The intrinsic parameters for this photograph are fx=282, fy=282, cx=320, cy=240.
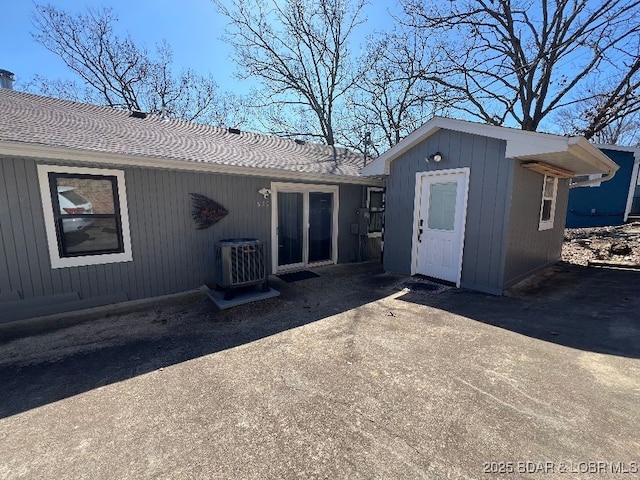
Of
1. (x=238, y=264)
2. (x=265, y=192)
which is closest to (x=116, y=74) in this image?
(x=265, y=192)

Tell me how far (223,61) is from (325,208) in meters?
10.0

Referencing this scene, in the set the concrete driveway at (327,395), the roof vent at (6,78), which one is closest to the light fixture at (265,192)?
the concrete driveway at (327,395)

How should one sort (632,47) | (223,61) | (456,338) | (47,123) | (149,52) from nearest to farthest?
(456,338), (47,123), (632,47), (223,61), (149,52)

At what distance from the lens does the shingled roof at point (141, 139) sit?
3.95m

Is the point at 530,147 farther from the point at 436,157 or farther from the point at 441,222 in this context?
the point at 441,222

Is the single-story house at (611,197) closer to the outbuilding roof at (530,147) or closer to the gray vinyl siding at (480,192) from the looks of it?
the outbuilding roof at (530,147)

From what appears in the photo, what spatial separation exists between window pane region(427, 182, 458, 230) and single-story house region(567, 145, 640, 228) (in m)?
11.8

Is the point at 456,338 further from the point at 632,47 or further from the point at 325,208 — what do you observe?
the point at 632,47

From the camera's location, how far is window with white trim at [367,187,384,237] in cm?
784

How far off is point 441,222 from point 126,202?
5634 millimetres

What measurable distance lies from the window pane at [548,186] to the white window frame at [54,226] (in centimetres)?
802

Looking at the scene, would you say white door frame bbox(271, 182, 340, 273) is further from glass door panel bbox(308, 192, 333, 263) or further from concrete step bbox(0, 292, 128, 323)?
concrete step bbox(0, 292, 128, 323)

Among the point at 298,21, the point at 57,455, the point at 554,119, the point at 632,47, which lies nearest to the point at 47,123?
the point at 57,455

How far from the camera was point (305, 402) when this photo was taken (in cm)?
235
